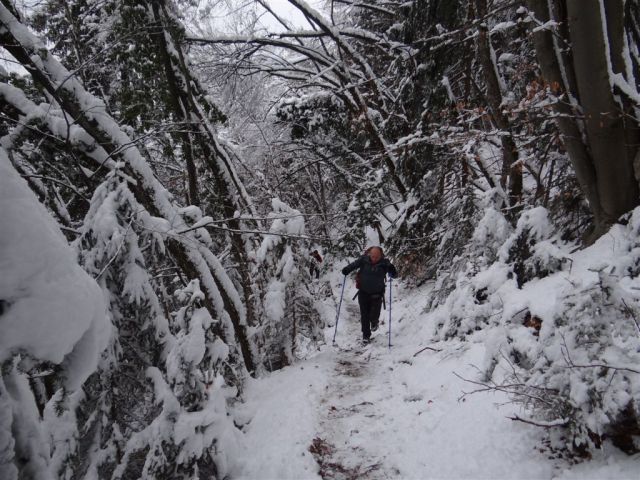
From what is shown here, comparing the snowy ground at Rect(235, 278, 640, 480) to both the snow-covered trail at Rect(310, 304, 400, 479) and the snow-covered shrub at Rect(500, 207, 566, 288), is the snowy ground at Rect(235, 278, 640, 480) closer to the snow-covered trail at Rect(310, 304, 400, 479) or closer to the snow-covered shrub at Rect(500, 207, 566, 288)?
the snow-covered trail at Rect(310, 304, 400, 479)

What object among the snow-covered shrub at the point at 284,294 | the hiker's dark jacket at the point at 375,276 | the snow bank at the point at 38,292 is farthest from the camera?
the hiker's dark jacket at the point at 375,276

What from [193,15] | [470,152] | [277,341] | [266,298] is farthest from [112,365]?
[193,15]

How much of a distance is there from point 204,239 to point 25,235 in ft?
12.4

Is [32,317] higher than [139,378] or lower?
higher

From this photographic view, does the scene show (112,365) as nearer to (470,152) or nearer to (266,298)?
(266,298)

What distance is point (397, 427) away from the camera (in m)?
4.11

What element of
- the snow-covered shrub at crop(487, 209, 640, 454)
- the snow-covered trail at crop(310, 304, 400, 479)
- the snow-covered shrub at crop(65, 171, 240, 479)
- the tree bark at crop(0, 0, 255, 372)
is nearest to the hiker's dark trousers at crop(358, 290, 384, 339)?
the snow-covered trail at crop(310, 304, 400, 479)

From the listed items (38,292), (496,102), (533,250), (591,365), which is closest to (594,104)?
(533,250)

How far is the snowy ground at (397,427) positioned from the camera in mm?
2975

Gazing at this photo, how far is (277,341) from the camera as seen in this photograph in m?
6.85

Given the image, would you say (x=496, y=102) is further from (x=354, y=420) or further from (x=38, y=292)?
(x=38, y=292)

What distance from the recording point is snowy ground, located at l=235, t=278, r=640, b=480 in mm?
2975

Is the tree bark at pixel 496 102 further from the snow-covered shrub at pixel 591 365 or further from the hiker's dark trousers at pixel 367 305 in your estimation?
the snow-covered shrub at pixel 591 365

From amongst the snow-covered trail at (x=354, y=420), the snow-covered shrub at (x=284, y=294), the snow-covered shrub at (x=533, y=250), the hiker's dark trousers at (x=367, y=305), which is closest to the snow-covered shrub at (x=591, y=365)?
the snow-covered shrub at (x=533, y=250)
